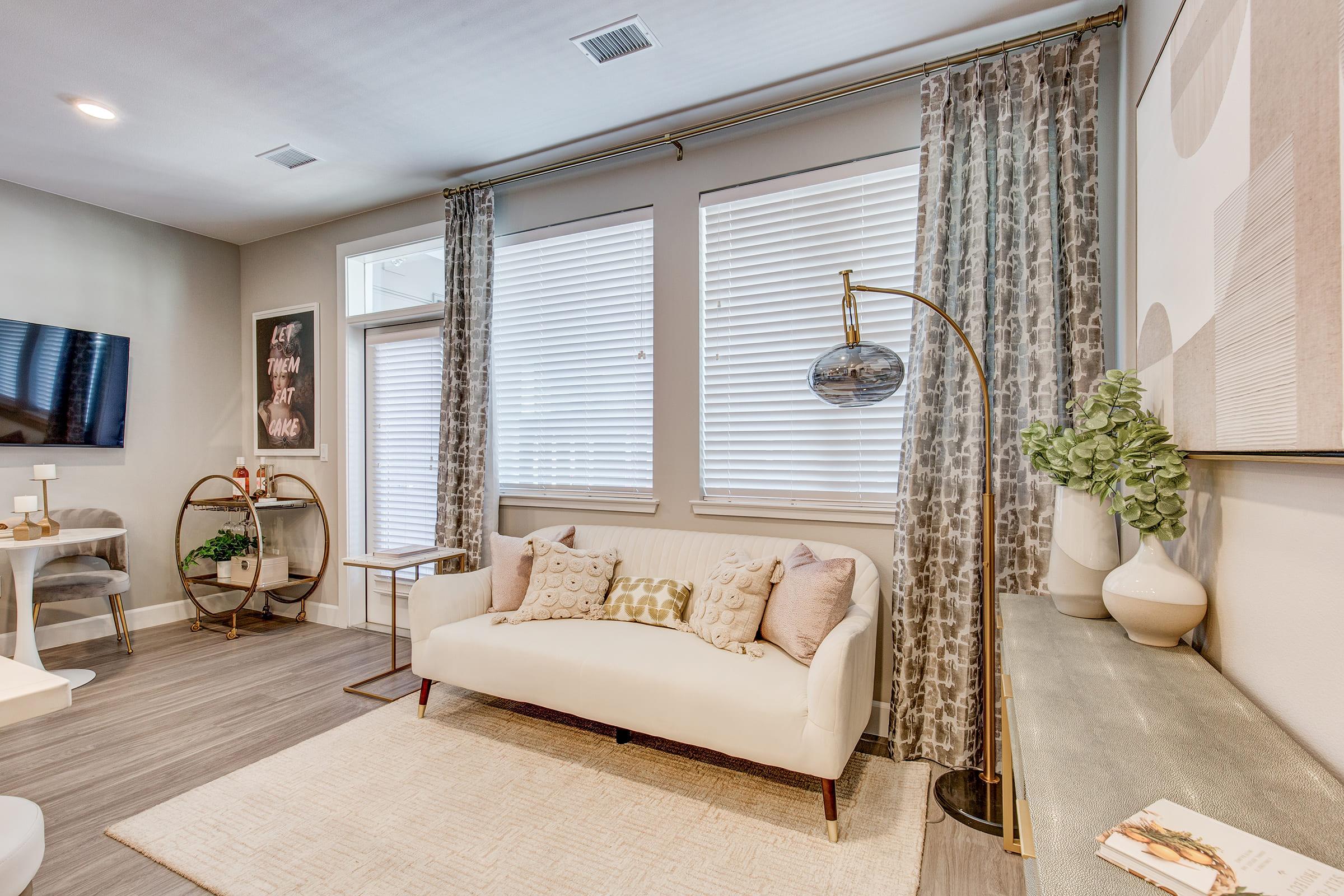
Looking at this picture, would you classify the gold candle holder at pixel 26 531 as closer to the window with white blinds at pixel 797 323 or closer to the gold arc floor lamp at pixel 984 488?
the window with white blinds at pixel 797 323

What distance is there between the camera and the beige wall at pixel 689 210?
280 centimetres


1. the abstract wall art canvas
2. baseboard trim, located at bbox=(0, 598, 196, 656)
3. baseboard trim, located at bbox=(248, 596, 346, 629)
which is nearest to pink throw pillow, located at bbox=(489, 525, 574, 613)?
baseboard trim, located at bbox=(248, 596, 346, 629)

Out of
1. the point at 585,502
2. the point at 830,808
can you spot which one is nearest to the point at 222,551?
the point at 585,502

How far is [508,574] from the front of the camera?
10.1 feet

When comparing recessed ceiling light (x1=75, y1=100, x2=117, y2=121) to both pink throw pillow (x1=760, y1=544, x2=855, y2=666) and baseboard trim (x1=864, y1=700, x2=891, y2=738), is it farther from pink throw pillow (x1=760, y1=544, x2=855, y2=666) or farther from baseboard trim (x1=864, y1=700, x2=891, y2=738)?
baseboard trim (x1=864, y1=700, x2=891, y2=738)

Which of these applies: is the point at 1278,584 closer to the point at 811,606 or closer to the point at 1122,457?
the point at 1122,457

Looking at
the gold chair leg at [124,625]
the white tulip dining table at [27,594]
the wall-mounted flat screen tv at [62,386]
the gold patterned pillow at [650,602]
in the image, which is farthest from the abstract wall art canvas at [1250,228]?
the wall-mounted flat screen tv at [62,386]

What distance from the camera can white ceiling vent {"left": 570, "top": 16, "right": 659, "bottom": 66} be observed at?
8.12 feet

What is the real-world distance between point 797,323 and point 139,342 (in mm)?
4629

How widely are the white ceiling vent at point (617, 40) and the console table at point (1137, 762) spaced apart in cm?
256

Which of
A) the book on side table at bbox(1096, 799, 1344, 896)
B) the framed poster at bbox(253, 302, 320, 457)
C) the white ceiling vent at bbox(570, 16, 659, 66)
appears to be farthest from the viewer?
the framed poster at bbox(253, 302, 320, 457)

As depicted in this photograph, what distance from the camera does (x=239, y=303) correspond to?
5109 millimetres

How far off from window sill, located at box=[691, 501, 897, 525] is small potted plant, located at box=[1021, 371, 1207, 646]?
3.09 feet

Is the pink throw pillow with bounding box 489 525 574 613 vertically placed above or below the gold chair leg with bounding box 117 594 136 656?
above
